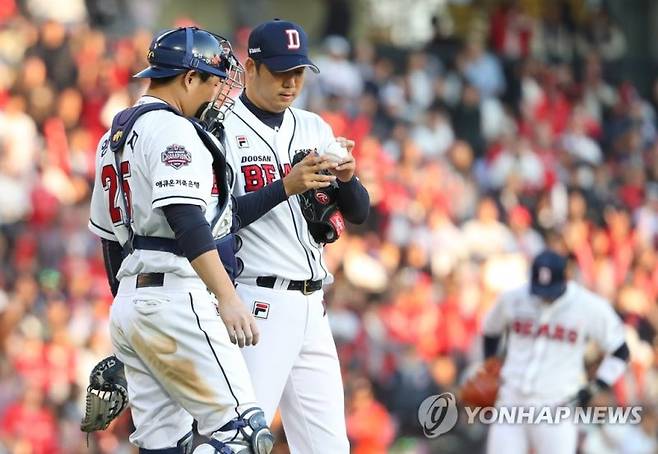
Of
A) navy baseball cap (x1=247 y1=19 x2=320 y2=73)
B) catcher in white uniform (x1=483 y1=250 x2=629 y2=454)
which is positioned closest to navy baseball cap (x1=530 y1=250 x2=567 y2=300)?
catcher in white uniform (x1=483 y1=250 x2=629 y2=454)

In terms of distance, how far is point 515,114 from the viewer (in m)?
18.8

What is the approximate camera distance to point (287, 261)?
605 cm

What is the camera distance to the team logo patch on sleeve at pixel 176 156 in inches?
198

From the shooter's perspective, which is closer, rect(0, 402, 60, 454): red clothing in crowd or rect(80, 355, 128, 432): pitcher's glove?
rect(80, 355, 128, 432): pitcher's glove

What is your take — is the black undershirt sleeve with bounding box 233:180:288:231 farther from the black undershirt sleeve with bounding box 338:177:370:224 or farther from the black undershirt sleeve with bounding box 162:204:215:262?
the black undershirt sleeve with bounding box 162:204:215:262

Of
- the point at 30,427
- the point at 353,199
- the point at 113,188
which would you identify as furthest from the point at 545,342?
the point at 113,188

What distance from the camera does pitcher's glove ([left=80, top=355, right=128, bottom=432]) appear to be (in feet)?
18.7

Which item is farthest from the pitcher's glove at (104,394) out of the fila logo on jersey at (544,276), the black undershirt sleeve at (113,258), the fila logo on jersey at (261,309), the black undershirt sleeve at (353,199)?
the fila logo on jersey at (544,276)

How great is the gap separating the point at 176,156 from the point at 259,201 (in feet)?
2.68

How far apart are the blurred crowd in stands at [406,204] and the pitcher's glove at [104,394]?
540 cm

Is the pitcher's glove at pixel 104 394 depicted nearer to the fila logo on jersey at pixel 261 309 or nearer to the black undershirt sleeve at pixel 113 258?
the black undershirt sleeve at pixel 113 258

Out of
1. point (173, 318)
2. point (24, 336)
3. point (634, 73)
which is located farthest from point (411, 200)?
point (173, 318)

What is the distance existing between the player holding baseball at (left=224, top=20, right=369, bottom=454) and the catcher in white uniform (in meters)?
3.37

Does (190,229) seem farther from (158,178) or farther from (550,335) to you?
(550,335)
